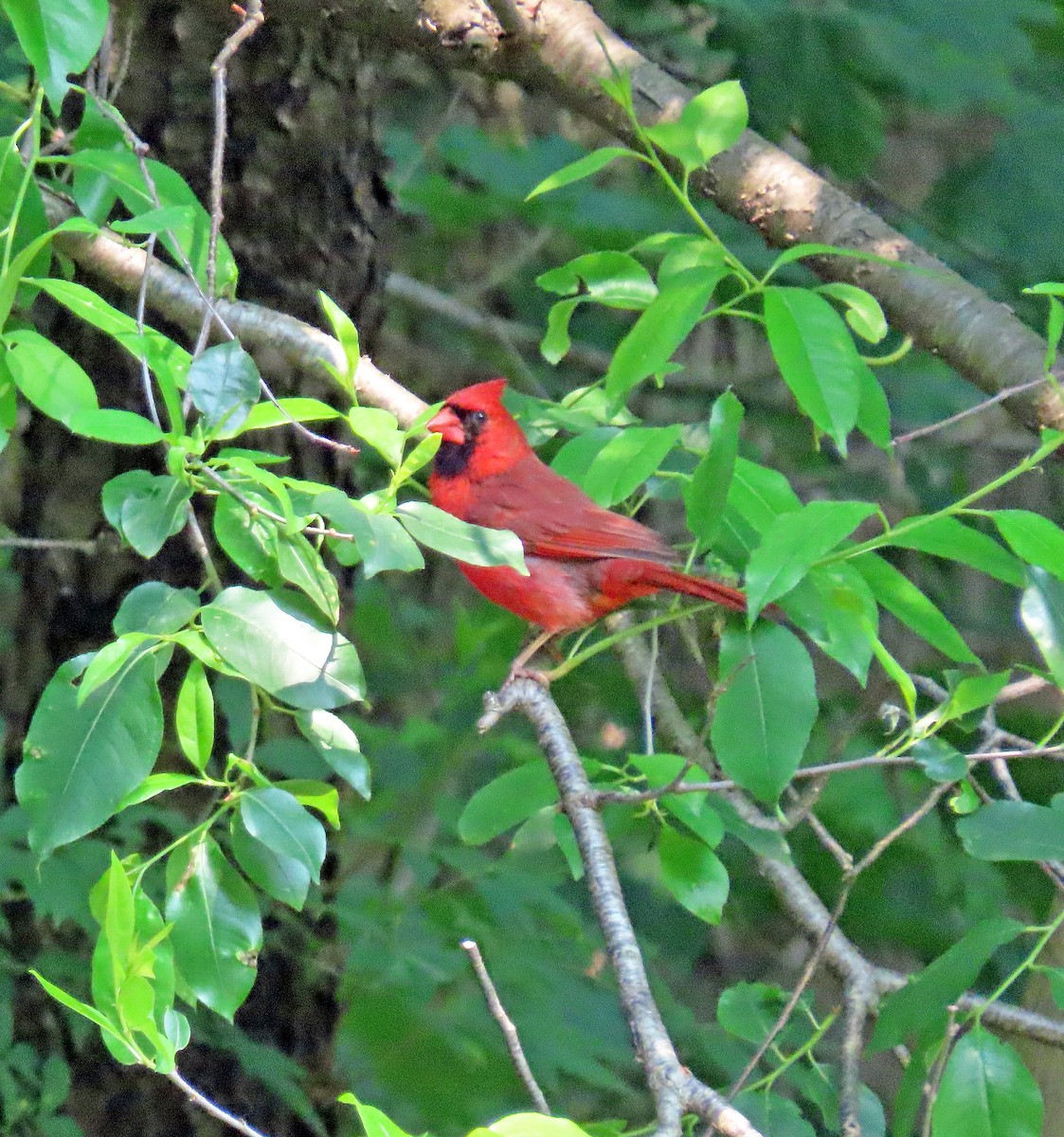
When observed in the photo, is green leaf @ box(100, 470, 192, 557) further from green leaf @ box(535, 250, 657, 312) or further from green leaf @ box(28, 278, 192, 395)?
green leaf @ box(535, 250, 657, 312)

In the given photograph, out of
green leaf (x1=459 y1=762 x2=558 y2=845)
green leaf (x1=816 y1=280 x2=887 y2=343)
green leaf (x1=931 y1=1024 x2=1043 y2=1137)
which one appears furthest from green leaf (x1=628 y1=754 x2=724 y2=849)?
green leaf (x1=816 y1=280 x2=887 y2=343)

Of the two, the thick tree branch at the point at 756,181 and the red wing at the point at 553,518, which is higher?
the thick tree branch at the point at 756,181

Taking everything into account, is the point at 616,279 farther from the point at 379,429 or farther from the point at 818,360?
the point at 379,429

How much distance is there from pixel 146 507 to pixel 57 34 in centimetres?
48

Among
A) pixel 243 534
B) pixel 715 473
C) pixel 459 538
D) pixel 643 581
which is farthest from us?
pixel 643 581

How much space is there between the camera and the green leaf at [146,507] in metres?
1.37

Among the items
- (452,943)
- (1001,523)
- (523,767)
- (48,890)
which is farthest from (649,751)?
(452,943)

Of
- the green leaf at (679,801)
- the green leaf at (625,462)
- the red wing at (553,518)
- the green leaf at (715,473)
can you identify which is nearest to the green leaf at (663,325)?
the green leaf at (625,462)

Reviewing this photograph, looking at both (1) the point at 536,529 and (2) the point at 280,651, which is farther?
(1) the point at 536,529

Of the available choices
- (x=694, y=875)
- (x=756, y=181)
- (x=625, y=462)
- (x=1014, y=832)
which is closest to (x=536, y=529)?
(x=756, y=181)

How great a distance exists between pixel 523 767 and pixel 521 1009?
1421 mm

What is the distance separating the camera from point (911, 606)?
177cm

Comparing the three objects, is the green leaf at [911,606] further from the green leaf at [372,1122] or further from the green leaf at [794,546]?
the green leaf at [372,1122]

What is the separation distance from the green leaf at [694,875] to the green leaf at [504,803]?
0.16m
